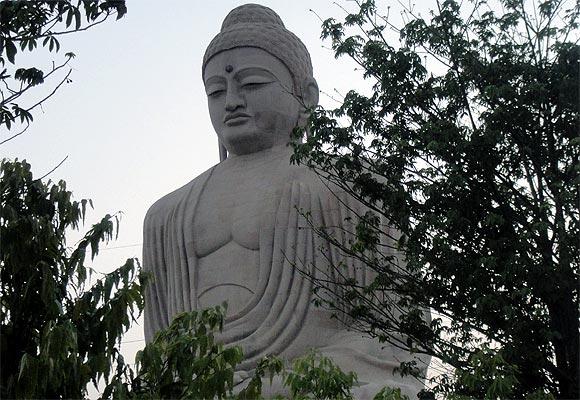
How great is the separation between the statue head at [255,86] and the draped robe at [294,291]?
1.30 ft

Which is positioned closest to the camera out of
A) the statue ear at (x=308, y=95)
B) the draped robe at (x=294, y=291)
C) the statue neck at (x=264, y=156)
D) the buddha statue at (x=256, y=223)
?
the draped robe at (x=294, y=291)

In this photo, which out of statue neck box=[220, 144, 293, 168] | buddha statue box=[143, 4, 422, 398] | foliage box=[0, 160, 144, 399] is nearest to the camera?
foliage box=[0, 160, 144, 399]

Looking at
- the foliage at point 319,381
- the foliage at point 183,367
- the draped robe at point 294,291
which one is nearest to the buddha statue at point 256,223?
the draped robe at point 294,291

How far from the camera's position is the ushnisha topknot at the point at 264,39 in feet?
30.0

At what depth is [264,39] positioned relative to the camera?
9.16 m

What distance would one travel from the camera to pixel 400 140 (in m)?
7.17

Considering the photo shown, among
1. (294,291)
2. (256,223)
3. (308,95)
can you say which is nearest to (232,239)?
(256,223)

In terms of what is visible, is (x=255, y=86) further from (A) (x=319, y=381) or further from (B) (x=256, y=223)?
(A) (x=319, y=381)

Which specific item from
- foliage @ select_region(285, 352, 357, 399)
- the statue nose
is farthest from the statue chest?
foliage @ select_region(285, 352, 357, 399)

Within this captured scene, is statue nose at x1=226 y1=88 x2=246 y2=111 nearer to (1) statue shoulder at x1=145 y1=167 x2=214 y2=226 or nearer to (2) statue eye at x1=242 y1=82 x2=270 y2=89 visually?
(2) statue eye at x1=242 y1=82 x2=270 y2=89

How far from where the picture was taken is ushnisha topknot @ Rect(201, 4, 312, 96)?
9.15 metres

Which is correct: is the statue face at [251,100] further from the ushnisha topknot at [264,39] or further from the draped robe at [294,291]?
the draped robe at [294,291]

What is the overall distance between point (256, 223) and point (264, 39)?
1.45 m

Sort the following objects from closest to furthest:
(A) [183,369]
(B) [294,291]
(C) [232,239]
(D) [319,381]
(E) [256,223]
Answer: (A) [183,369] < (D) [319,381] < (B) [294,291] < (E) [256,223] < (C) [232,239]
